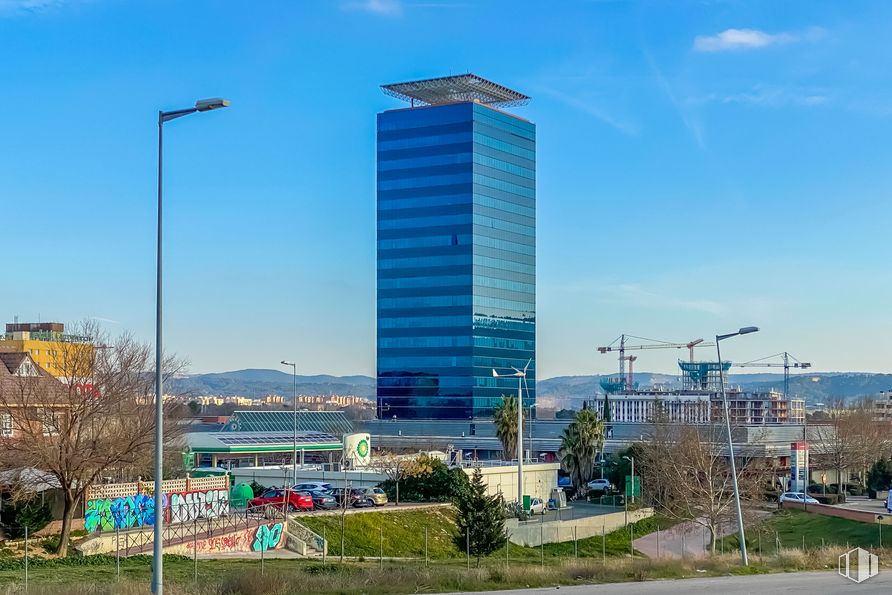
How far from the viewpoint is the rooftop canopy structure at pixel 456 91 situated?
6757 inches

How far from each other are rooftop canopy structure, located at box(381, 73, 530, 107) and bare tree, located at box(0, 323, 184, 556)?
5272 inches

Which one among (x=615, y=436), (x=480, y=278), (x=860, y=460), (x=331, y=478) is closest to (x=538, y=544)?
(x=331, y=478)

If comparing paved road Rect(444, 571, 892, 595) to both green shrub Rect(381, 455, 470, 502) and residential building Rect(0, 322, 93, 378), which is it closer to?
green shrub Rect(381, 455, 470, 502)

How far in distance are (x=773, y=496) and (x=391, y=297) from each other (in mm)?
93913

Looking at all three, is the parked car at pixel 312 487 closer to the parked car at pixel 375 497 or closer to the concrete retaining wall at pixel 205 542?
the parked car at pixel 375 497

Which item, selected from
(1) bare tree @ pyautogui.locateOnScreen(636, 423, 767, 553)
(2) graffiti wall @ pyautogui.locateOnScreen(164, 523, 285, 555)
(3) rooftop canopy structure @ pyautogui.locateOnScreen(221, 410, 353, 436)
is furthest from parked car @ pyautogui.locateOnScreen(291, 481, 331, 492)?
(3) rooftop canopy structure @ pyautogui.locateOnScreen(221, 410, 353, 436)

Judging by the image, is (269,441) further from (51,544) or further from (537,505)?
(51,544)

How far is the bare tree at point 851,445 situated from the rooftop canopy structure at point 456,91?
8656 cm

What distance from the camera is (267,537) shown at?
44.6m

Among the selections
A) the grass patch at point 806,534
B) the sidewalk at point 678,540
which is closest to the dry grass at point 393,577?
the grass patch at point 806,534

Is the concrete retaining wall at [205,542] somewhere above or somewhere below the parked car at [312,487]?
below

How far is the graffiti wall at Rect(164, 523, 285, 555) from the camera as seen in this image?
4091 centimetres

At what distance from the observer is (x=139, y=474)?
5297cm

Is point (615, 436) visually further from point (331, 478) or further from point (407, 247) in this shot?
point (331, 478)
